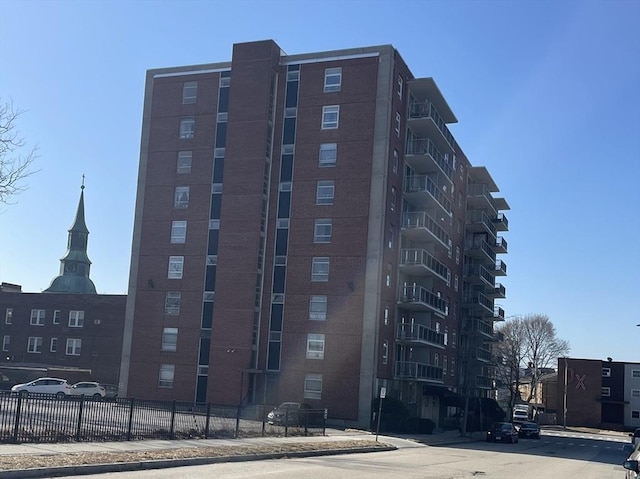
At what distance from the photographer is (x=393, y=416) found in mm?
47594

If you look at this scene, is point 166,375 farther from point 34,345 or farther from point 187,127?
point 34,345

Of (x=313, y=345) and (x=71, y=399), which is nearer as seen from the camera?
(x=71, y=399)

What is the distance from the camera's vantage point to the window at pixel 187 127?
2184 inches

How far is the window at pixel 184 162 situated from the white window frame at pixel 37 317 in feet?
96.3

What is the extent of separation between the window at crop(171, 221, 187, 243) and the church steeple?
4926 centimetres

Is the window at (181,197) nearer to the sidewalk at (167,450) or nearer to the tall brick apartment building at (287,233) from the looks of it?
the tall brick apartment building at (287,233)

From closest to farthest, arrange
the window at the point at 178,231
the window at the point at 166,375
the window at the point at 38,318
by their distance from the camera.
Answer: the window at the point at 166,375
the window at the point at 178,231
the window at the point at 38,318

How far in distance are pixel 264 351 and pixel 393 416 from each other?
9.50 metres

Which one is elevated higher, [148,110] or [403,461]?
[148,110]

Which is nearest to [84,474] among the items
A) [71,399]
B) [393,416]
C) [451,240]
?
[71,399]

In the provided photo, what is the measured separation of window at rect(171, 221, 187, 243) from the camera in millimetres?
54259

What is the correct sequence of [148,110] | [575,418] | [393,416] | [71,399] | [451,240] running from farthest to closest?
[575,418] < [451,240] < [148,110] < [393,416] < [71,399]

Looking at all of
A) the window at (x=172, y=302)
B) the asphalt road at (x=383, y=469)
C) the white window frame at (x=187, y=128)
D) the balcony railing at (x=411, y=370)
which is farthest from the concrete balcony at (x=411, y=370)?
the white window frame at (x=187, y=128)

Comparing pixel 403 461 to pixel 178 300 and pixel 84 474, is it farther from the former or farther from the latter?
pixel 178 300
